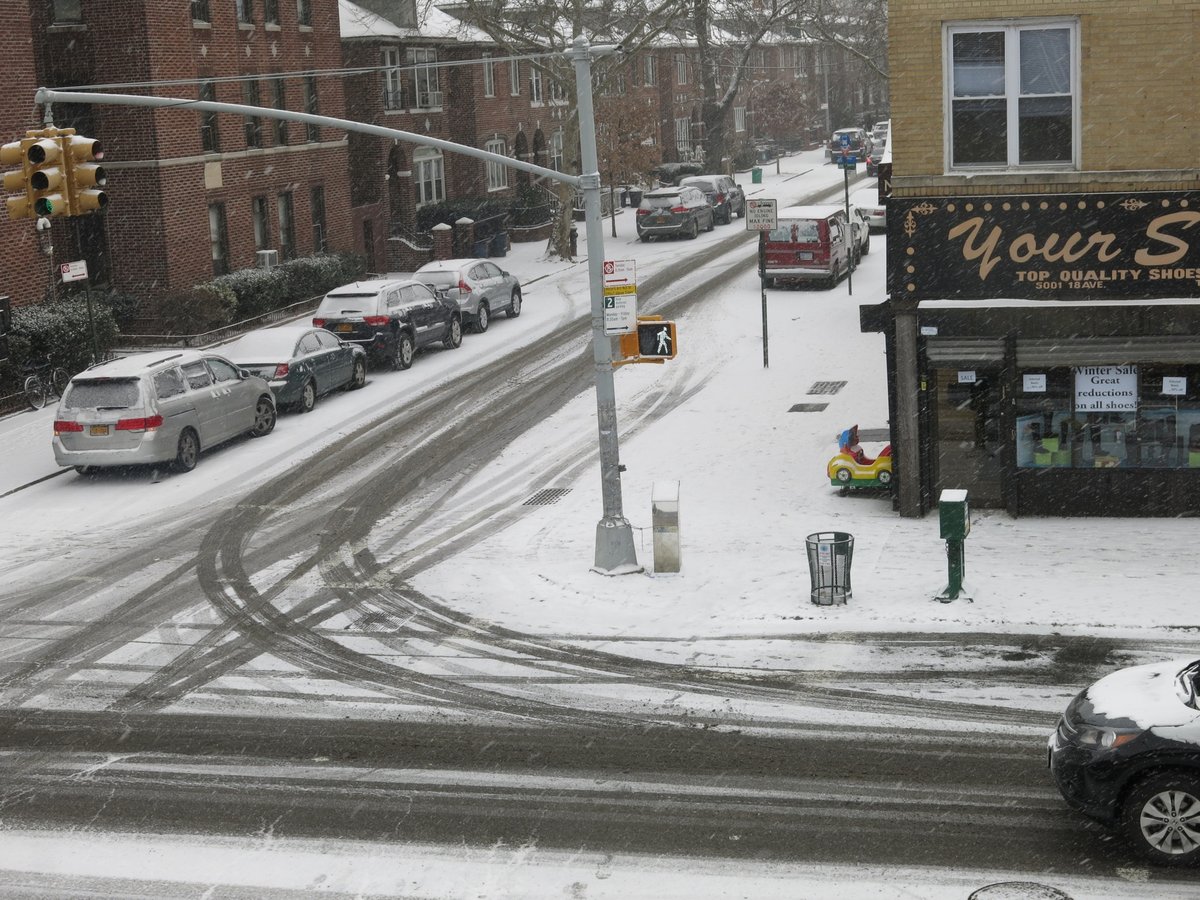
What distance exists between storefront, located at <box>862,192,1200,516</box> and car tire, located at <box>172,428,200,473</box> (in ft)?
33.8

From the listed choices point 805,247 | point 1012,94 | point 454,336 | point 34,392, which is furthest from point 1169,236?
point 34,392

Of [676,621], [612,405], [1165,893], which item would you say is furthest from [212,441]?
[1165,893]

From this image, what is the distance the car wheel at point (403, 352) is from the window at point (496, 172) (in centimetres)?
2682

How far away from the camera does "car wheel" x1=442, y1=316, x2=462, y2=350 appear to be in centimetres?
3238

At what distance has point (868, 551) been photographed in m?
18.0

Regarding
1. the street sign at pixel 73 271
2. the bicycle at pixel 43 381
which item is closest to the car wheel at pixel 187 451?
the bicycle at pixel 43 381

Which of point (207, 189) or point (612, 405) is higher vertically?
point (207, 189)

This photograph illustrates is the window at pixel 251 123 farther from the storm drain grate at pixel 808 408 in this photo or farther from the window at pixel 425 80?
the storm drain grate at pixel 808 408

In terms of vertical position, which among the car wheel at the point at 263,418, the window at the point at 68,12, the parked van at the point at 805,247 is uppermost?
the window at the point at 68,12

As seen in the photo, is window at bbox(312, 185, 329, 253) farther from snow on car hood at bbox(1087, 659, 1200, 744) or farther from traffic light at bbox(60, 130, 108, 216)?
snow on car hood at bbox(1087, 659, 1200, 744)

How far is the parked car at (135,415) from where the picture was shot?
874 inches

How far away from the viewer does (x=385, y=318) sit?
29.7 meters

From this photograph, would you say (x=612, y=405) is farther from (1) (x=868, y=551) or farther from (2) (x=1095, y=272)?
(2) (x=1095, y=272)

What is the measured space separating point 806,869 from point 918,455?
10344mm
